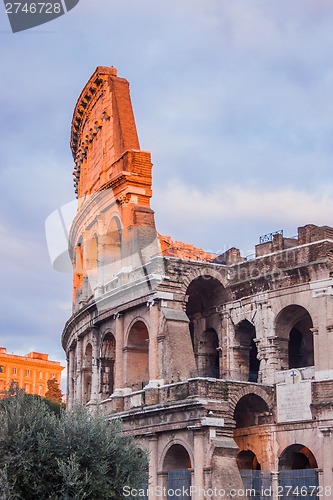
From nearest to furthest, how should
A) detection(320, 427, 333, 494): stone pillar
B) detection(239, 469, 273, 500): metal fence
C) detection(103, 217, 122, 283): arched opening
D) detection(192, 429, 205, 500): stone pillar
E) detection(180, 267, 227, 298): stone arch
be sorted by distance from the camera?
detection(192, 429, 205, 500): stone pillar < detection(320, 427, 333, 494): stone pillar < detection(239, 469, 273, 500): metal fence < detection(180, 267, 227, 298): stone arch < detection(103, 217, 122, 283): arched opening

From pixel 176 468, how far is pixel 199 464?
2.05 metres

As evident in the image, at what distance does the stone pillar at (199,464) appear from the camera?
77.6 ft

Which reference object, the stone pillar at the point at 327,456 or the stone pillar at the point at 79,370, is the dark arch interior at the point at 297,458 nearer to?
the stone pillar at the point at 327,456

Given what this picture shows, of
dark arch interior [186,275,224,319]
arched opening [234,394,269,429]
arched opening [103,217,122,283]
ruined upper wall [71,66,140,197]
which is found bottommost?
arched opening [234,394,269,429]

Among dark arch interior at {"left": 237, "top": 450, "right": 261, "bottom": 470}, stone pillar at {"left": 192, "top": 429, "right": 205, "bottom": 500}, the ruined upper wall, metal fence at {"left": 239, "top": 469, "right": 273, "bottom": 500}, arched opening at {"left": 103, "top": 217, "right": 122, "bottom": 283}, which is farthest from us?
the ruined upper wall

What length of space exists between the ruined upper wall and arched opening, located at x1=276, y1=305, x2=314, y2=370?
10.3 metres

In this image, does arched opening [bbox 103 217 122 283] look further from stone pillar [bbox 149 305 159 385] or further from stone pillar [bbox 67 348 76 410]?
stone pillar [bbox 149 305 159 385]

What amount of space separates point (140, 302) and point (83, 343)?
21.5 feet

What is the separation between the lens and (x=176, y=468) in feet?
84.4

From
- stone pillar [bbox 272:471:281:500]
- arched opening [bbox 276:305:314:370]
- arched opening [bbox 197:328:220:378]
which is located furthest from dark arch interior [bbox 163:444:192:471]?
arched opening [bbox 197:328:220:378]

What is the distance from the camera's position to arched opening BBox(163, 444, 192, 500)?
984 inches

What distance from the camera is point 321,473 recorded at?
24.0 metres

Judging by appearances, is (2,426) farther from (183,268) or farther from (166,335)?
(183,268)

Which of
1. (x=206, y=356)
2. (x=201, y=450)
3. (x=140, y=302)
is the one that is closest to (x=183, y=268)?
(x=140, y=302)
